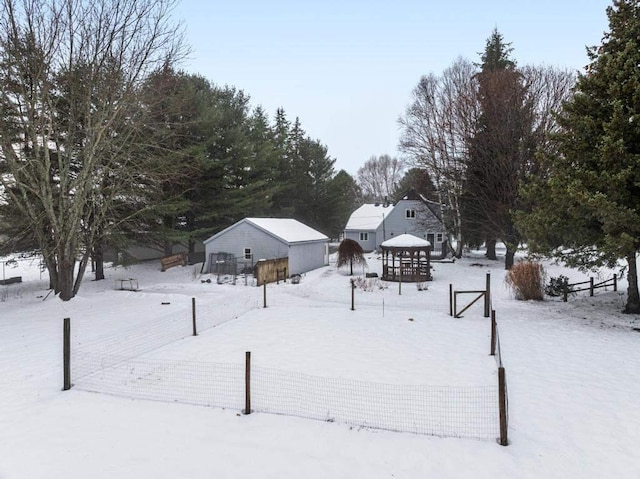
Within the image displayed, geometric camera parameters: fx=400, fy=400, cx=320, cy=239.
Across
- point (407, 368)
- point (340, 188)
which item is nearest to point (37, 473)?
point (407, 368)

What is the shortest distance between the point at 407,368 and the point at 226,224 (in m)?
26.1

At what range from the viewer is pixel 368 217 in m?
45.8

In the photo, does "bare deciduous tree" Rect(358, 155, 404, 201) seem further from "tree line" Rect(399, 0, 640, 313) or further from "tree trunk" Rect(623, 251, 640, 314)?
"tree trunk" Rect(623, 251, 640, 314)

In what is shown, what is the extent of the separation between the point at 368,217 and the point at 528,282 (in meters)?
29.1

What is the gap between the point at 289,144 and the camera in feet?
165

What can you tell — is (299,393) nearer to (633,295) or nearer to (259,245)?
(633,295)

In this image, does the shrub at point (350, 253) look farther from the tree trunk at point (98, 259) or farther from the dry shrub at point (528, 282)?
the tree trunk at point (98, 259)

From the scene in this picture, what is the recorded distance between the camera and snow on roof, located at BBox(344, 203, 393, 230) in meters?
43.4

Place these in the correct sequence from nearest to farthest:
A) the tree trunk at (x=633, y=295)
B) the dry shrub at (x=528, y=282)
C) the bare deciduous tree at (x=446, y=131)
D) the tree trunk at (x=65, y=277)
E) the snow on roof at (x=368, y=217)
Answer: the tree trunk at (x=633, y=295) < the tree trunk at (x=65, y=277) < the dry shrub at (x=528, y=282) < the bare deciduous tree at (x=446, y=131) < the snow on roof at (x=368, y=217)

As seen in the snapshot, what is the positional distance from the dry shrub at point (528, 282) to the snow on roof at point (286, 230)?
13286 millimetres

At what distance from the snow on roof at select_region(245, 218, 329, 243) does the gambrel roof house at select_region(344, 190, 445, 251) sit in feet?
37.1

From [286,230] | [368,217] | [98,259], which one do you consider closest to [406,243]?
[286,230]

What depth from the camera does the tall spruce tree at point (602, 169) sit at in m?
11.8

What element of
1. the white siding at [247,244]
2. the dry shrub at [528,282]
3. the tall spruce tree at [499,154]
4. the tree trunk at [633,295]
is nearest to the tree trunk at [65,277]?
the white siding at [247,244]
